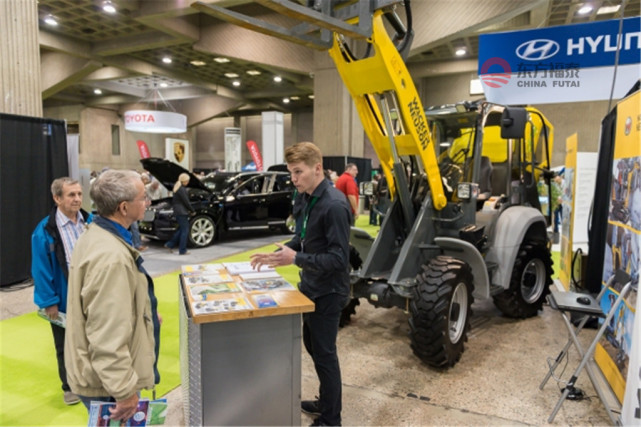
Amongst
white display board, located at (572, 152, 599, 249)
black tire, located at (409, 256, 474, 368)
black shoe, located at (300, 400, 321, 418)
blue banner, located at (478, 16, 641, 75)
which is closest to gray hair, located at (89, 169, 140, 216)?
black shoe, located at (300, 400, 321, 418)

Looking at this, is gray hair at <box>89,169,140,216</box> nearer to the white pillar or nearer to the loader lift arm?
the loader lift arm

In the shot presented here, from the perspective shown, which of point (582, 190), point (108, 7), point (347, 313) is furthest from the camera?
point (108, 7)

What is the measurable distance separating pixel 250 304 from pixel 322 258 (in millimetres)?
471

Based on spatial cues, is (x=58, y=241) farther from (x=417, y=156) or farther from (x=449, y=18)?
(x=449, y=18)

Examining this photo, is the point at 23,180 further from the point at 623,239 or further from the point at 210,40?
the point at 210,40

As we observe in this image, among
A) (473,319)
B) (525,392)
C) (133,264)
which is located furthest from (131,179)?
(473,319)

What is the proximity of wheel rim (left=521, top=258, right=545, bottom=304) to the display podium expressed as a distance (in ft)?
12.4

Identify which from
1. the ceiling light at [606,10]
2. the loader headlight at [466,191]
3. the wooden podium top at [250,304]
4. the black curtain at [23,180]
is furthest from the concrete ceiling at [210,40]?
the wooden podium top at [250,304]

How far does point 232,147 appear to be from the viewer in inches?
772

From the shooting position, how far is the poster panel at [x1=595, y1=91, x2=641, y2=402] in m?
3.01

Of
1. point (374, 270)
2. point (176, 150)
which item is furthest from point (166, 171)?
point (176, 150)

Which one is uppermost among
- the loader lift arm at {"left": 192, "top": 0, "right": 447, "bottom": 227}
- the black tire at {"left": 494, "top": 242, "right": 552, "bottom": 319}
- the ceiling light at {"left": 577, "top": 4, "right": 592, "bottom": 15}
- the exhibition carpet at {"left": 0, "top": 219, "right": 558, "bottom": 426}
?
the ceiling light at {"left": 577, "top": 4, "right": 592, "bottom": 15}

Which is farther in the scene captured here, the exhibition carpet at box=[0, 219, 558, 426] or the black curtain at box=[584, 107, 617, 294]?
the black curtain at box=[584, 107, 617, 294]

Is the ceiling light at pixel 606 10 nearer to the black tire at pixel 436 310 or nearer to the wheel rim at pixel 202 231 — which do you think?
the wheel rim at pixel 202 231
